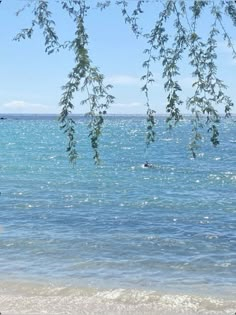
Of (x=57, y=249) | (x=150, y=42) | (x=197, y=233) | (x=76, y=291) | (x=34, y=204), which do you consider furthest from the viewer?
(x=34, y=204)

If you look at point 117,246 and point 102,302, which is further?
point 117,246

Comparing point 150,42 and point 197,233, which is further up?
point 150,42

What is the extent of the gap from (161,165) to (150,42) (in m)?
45.7

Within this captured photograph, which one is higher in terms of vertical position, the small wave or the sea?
the small wave

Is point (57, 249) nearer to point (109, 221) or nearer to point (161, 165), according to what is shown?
point (109, 221)

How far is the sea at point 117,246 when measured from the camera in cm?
1233

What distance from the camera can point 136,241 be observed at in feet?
61.7

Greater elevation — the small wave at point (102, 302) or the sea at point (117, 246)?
the small wave at point (102, 302)

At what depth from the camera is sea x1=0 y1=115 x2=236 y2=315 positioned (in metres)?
12.3

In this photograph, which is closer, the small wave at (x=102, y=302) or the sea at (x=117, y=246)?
the small wave at (x=102, y=302)

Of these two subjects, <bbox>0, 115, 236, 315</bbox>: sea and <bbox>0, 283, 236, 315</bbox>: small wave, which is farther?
<bbox>0, 115, 236, 315</bbox>: sea

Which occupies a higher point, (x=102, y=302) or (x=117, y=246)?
(x=102, y=302)

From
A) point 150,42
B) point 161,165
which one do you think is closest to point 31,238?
point 150,42

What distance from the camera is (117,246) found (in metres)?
18.1
